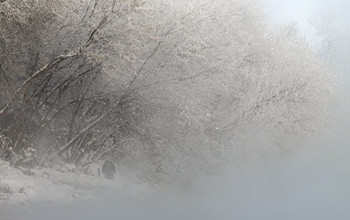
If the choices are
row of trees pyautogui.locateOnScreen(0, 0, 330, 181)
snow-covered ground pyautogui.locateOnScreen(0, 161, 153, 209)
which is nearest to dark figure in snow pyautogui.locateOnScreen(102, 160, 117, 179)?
snow-covered ground pyautogui.locateOnScreen(0, 161, 153, 209)

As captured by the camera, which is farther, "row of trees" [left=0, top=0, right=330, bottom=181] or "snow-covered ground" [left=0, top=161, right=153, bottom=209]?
"row of trees" [left=0, top=0, right=330, bottom=181]

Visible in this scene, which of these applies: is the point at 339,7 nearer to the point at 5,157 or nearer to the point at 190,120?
the point at 190,120

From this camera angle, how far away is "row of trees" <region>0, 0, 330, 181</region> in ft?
37.3

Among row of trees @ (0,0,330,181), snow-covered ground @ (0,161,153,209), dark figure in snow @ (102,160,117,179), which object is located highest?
row of trees @ (0,0,330,181)

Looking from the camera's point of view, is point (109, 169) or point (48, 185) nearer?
point (48, 185)

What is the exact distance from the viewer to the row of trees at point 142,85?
37.3ft

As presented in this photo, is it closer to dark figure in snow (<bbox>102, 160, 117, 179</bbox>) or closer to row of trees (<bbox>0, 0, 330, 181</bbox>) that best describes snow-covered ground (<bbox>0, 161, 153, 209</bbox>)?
dark figure in snow (<bbox>102, 160, 117, 179</bbox>)

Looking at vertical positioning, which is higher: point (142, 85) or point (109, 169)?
point (142, 85)

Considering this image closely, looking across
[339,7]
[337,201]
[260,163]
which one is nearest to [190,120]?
[260,163]

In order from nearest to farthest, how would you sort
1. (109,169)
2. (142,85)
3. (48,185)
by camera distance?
(48,185), (142,85), (109,169)

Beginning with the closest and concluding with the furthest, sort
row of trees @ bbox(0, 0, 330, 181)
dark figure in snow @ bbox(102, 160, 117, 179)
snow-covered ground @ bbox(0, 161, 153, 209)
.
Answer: snow-covered ground @ bbox(0, 161, 153, 209) → row of trees @ bbox(0, 0, 330, 181) → dark figure in snow @ bbox(102, 160, 117, 179)

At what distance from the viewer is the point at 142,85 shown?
14414 mm

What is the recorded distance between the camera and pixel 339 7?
49.4 meters

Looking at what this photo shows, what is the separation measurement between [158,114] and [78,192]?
13.4 feet
